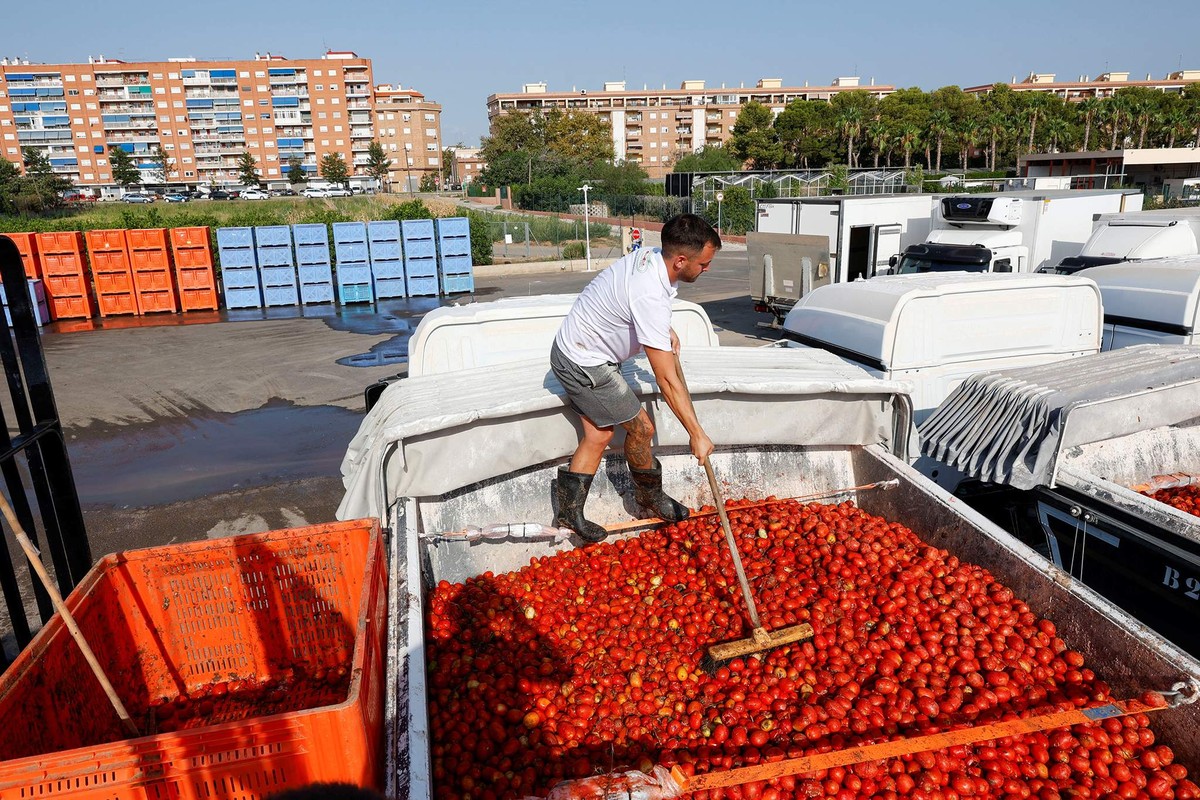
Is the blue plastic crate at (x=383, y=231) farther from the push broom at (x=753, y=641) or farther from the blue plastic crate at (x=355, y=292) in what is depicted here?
the push broom at (x=753, y=641)

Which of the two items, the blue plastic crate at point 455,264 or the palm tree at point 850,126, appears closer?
the blue plastic crate at point 455,264

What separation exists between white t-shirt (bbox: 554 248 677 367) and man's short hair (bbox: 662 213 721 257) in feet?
0.41

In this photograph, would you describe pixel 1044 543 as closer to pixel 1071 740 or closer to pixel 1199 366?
pixel 1199 366

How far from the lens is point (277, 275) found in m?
19.0

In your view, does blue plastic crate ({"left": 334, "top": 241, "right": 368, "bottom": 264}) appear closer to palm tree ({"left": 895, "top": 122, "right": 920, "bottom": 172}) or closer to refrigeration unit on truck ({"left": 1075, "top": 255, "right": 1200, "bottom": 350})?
refrigeration unit on truck ({"left": 1075, "top": 255, "right": 1200, "bottom": 350})

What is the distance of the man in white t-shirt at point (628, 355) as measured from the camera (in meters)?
4.16

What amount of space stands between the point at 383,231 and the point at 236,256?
3.56 metres

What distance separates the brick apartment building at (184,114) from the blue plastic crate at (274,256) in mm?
94839

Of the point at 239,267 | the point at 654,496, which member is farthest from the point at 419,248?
the point at 654,496

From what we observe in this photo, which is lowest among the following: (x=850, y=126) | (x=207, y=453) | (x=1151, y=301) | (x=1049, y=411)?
(x=207, y=453)

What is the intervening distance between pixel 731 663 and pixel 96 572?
2.83 meters

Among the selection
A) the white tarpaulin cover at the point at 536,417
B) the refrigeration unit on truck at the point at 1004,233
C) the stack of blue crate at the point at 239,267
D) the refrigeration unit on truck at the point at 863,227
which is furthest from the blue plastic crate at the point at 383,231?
the white tarpaulin cover at the point at 536,417

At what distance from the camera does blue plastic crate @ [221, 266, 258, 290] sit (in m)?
Result: 18.7

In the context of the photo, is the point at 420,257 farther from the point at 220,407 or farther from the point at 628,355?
the point at 628,355
